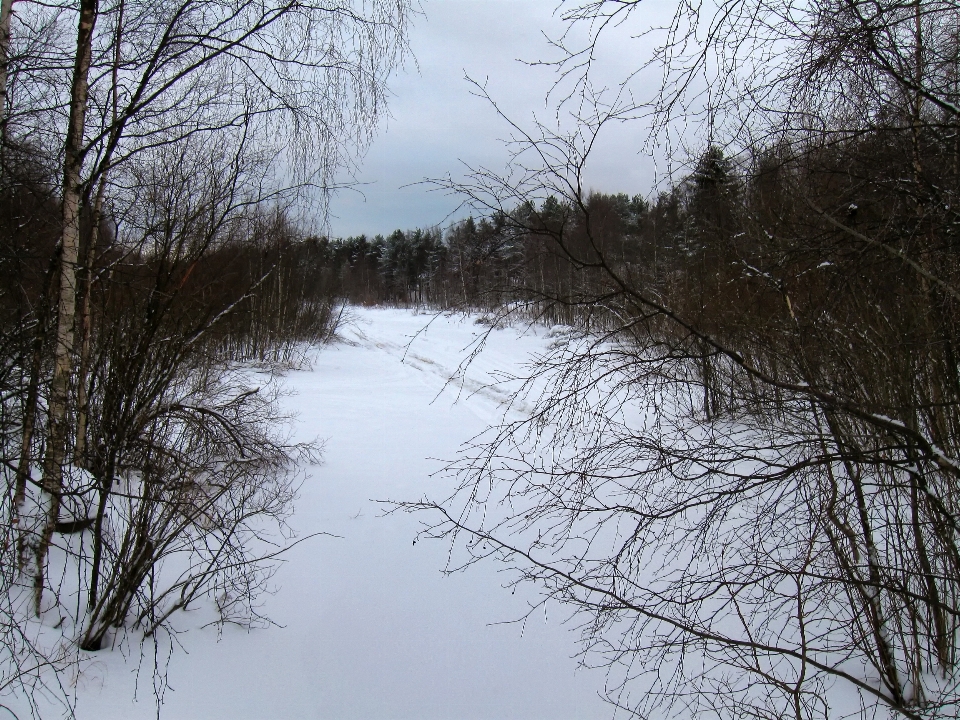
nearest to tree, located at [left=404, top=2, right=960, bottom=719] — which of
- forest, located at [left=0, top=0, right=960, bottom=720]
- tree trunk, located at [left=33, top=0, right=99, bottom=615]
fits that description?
forest, located at [left=0, top=0, right=960, bottom=720]

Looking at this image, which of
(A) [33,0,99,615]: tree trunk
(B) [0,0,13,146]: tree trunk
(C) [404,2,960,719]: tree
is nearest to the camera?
(C) [404,2,960,719]: tree

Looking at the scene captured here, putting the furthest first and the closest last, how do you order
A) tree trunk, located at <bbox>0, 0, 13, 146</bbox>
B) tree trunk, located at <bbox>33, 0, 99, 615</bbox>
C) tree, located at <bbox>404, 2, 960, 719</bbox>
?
tree trunk, located at <bbox>33, 0, 99, 615</bbox>, tree trunk, located at <bbox>0, 0, 13, 146</bbox>, tree, located at <bbox>404, 2, 960, 719</bbox>

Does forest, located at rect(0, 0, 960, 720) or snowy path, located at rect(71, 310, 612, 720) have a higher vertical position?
forest, located at rect(0, 0, 960, 720)

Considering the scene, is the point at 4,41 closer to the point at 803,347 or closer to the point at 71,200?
the point at 71,200

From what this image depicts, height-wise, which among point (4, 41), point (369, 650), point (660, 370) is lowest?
point (369, 650)

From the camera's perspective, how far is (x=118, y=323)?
3.86 metres

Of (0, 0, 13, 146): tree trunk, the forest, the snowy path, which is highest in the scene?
(0, 0, 13, 146): tree trunk

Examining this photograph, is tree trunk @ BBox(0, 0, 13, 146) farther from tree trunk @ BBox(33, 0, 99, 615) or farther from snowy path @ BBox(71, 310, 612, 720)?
snowy path @ BBox(71, 310, 612, 720)

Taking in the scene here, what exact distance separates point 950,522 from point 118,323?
455 cm

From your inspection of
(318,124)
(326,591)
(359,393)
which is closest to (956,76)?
(318,124)

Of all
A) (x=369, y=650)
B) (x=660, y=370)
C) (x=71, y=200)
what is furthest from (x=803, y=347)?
(x=71, y=200)

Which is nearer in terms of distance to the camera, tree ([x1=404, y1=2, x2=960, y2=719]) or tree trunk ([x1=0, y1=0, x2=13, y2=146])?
tree ([x1=404, y1=2, x2=960, y2=719])

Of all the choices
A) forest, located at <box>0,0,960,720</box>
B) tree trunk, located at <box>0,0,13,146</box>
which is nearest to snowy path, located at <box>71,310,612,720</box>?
forest, located at <box>0,0,960,720</box>

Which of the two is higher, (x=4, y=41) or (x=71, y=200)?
(x=4, y=41)
